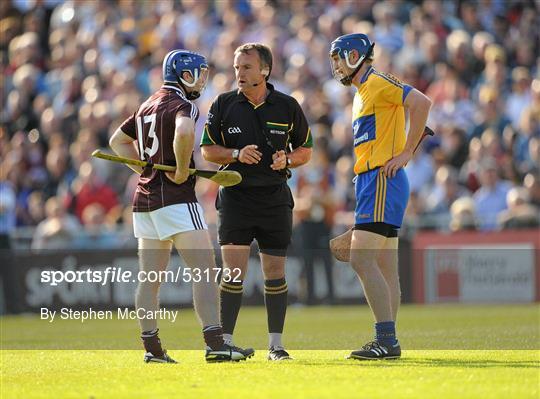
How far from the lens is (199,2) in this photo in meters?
25.2

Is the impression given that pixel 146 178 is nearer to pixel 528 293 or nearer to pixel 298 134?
pixel 298 134

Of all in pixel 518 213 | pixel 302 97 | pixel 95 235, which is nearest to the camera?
pixel 518 213

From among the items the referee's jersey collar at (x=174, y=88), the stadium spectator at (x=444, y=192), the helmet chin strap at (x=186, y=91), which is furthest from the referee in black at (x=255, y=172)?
the stadium spectator at (x=444, y=192)

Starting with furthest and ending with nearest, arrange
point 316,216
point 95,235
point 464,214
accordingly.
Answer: point 95,235
point 316,216
point 464,214

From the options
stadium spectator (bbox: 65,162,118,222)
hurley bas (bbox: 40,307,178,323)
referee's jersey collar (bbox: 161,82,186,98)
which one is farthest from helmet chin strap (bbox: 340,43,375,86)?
stadium spectator (bbox: 65,162,118,222)

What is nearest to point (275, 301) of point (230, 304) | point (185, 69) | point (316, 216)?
point (230, 304)

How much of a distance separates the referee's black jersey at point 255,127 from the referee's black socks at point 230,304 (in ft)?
2.82

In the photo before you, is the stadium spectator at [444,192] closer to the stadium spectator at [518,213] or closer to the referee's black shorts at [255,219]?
the stadium spectator at [518,213]

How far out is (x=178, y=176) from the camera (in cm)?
985

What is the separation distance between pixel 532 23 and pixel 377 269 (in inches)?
484

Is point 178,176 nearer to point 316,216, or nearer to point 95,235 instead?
point 316,216

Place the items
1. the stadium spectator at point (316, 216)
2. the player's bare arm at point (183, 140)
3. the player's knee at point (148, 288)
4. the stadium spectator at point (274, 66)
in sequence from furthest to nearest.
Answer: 1. the stadium spectator at point (316, 216)
2. the stadium spectator at point (274, 66)
3. the player's knee at point (148, 288)
4. the player's bare arm at point (183, 140)

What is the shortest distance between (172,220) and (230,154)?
0.84m

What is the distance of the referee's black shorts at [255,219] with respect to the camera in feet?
34.2
